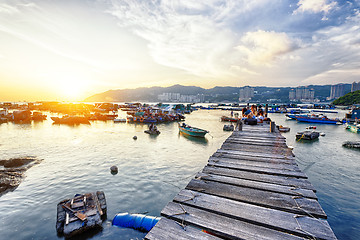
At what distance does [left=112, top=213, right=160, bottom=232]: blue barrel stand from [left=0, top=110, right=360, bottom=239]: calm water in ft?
1.09

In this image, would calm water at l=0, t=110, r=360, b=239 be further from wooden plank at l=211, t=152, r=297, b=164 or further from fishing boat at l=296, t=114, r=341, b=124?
fishing boat at l=296, t=114, r=341, b=124

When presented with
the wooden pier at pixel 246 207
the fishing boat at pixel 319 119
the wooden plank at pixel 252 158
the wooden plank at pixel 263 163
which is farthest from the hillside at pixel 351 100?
the wooden pier at pixel 246 207

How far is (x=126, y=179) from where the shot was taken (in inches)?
668

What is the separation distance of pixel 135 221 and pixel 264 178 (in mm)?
9255

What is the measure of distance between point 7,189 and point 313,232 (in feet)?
72.8

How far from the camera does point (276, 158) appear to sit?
21.9 ft

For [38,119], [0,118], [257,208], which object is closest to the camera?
[257,208]

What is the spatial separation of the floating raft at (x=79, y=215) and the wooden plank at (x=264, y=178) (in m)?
9.12

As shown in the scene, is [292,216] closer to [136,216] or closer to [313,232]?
[313,232]

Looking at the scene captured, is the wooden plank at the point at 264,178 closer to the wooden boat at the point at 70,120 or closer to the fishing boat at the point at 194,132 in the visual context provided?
the fishing boat at the point at 194,132

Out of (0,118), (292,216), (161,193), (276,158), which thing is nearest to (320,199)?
(276,158)

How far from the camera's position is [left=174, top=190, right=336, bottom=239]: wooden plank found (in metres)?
2.89

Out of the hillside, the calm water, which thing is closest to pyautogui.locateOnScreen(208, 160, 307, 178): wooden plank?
the calm water

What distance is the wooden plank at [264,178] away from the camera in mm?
4470
